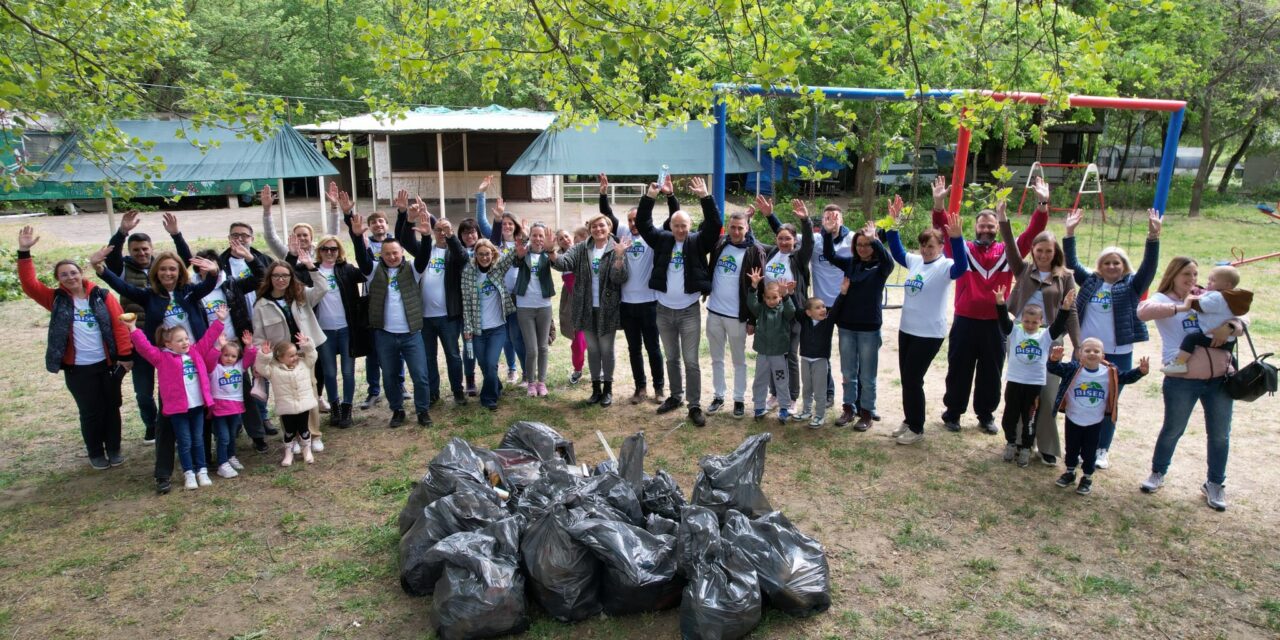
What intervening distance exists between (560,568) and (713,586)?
73cm

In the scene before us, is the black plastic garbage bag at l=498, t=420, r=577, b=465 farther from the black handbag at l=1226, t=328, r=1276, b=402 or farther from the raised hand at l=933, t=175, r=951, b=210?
the black handbag at l=1226, t=328, r=1276, b=402

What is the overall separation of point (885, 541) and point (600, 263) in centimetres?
336

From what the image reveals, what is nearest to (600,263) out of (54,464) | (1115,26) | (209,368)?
(209,368)

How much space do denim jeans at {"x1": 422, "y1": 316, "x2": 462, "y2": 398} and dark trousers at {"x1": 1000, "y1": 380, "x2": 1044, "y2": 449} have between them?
4440mm

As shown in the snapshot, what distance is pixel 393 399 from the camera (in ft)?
22.4

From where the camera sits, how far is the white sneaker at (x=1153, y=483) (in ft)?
17.7

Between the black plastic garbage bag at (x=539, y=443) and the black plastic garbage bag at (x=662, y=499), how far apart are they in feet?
3.19

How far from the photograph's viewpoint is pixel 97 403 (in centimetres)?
599

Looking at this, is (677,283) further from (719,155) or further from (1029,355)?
(1029,355)

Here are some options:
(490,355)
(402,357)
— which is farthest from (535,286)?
(402,357)

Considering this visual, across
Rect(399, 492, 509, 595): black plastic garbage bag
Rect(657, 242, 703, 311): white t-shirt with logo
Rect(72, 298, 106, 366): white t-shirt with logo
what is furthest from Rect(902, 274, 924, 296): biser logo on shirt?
Rect(72, 298, 106, 366): white t-shirt with logo

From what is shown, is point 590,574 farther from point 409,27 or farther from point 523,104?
point 523,104

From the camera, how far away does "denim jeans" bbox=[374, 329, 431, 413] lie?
673 centimetres

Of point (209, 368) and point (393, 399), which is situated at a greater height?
point (209, 368)
